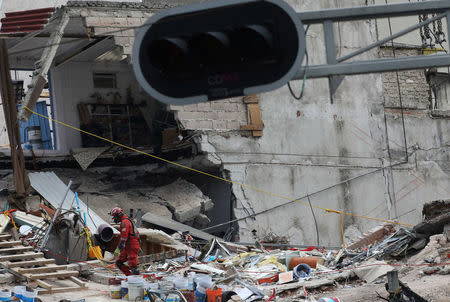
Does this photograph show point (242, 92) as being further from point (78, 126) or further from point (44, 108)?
point (44, 108)

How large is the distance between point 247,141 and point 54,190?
5421 millimetres

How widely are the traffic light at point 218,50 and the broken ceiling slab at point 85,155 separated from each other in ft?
50.9

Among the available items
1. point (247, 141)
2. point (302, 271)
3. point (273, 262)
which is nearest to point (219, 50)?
point (302, 271)

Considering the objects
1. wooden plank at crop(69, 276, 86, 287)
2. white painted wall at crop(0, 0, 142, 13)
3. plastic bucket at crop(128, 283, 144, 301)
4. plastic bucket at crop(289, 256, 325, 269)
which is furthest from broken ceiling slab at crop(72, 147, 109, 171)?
white painted wall at crop(0, 0, 142, 13)

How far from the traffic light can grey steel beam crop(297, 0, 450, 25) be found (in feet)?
4.01

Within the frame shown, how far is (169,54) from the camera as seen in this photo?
641 cm

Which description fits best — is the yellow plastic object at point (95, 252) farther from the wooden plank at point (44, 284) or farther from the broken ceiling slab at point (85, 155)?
A: the broken ceiling slab at point (85, 155)

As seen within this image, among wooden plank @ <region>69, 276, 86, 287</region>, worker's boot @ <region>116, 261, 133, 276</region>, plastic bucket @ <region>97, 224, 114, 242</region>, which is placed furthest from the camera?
plastic bucket @ <region>97, 224, 114, 242</region>

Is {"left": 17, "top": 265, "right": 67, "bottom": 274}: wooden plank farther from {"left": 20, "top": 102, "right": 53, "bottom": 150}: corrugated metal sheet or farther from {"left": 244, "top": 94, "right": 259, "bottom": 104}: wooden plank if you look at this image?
{"left": 20, "top": 102, "right": 53, "bottom": 150}: corrugated metal sheet

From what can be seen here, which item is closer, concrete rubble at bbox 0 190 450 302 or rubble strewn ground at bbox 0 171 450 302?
rubble strewn ground at bbox 0 171 450 302

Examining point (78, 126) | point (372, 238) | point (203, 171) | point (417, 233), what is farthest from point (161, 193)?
point (417, 233)

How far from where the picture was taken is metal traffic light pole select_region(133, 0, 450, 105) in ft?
20.1

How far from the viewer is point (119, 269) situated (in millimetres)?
14883

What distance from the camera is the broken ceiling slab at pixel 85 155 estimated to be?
21594 mm
